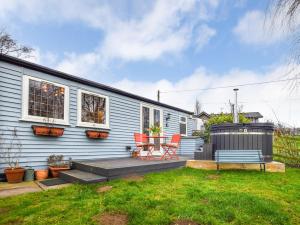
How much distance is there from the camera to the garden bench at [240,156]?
18.8ft

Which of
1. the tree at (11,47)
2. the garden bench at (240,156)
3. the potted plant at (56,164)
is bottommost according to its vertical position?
the potted plant at (56,164)

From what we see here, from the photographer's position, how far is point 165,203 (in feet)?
10.7

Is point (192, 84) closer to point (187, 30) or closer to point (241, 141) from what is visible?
point (187, 30)

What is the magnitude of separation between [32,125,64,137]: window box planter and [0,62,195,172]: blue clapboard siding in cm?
16

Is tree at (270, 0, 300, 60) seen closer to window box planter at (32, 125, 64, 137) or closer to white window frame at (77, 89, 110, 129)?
window box planter at (32, 125, 64, 137)

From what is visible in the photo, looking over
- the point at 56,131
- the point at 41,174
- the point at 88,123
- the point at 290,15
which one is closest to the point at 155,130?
the point at 88,123

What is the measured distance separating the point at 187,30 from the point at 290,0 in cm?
1029

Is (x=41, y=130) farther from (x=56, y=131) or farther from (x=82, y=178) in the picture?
(x=82, y=178)

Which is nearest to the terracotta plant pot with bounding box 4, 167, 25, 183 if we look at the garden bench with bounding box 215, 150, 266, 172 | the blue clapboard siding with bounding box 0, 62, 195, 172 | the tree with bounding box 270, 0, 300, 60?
the blue clapboard siding with bounding box 0, 62, 195, 172

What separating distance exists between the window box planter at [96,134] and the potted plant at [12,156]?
2.02 metres

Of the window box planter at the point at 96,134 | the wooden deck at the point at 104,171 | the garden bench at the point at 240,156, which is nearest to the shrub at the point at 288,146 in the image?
the garden bench at the point at 240,156

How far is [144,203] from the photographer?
325 cm

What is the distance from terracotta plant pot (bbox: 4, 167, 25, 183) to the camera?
16.2ft

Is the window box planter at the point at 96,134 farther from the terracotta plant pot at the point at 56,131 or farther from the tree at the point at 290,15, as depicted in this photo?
the tree at the point at 290,15
